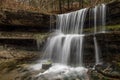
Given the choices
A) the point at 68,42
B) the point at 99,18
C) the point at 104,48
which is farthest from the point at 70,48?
the point at 99,18

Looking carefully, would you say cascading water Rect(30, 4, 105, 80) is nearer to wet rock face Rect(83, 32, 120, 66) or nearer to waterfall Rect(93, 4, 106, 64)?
waterfall Rect(93, 4, 106, 64)

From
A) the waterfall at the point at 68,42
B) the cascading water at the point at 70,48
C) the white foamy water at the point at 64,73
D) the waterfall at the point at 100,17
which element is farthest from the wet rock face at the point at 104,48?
the waterfall at the point at 100,17

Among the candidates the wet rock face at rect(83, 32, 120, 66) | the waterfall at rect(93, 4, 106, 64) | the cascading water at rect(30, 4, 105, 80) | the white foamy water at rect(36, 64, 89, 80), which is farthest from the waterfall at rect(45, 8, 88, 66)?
the waterfall at rect(93, 4, 106, 64)

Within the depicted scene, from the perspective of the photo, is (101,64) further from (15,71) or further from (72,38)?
(15,71)

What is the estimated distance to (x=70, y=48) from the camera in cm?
1177

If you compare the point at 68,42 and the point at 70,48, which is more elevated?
the point at 68,42

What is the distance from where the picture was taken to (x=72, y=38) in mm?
12094

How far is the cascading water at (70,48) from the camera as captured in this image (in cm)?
966

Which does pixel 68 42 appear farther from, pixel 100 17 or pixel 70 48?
pixel 100 17

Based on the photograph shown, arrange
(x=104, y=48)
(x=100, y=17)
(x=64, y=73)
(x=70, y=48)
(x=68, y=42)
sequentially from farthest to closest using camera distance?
(x=100, y=17) < (x=68, y=42) < (x=70, y=48) < (x=104, y=48) < (x=64, y=73)

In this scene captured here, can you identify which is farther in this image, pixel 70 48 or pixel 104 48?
pixel 70 48

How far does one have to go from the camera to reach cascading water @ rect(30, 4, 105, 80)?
966 centimetres

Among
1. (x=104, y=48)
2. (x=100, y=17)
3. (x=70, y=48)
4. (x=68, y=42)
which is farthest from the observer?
(x=100, y=17)

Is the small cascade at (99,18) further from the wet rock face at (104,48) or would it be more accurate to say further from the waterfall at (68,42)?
the wet rock face at (104,48)
